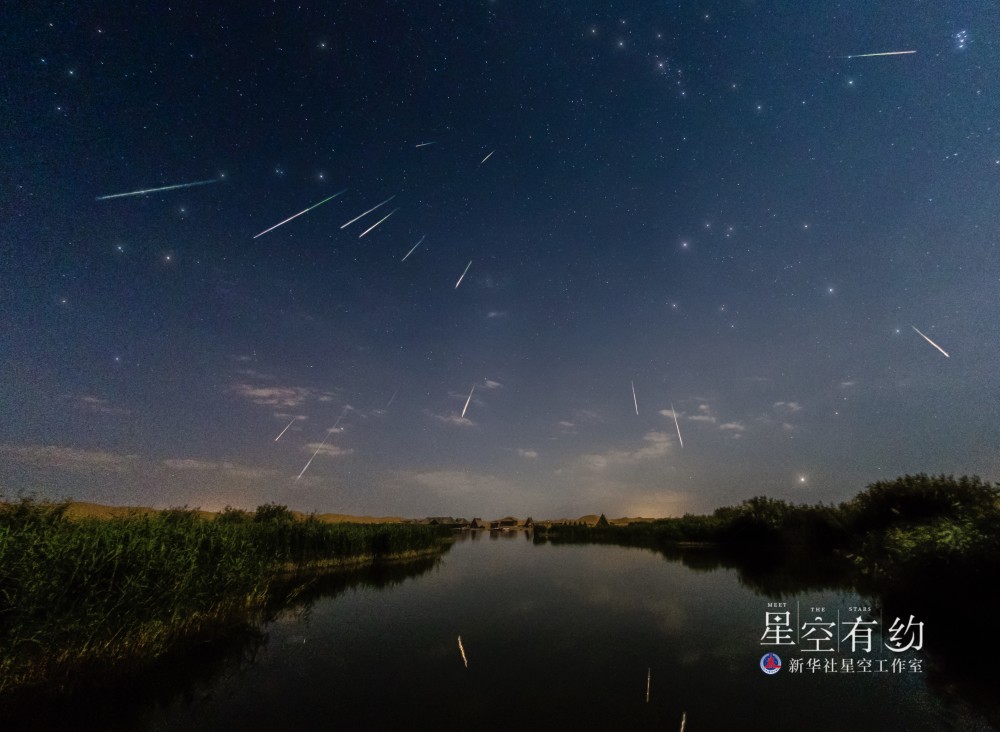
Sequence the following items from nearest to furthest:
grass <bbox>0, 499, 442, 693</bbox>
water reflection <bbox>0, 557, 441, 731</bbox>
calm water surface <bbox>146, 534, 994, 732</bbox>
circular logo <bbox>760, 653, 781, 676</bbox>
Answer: water reflection <bbox>0, 557, 441, 731</bbox> < calm water surface <bbox>146, 534, 994, 732</bbox> < grass <bbox>0, 499, 442, 693</bbox> < circular logo <bbox>760, 653, 781, 676</bbox>

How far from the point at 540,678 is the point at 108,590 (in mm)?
10867

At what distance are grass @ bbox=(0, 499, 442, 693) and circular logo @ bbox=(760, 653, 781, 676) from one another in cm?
1604

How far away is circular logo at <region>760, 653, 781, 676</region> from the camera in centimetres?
1027

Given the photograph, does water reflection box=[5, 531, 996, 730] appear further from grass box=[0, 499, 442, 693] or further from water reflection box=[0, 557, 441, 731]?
grass box=[0, 499, 442, 693]

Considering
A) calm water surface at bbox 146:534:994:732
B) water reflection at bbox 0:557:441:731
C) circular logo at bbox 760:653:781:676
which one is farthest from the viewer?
circular logo at bbox 760:653:781:676

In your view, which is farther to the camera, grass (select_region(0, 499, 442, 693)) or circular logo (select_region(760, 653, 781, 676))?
circular logo (select_region(760, 653, 781, 676))

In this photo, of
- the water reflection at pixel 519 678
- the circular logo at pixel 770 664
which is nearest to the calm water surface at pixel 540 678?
the water reflection at pixel 519 678

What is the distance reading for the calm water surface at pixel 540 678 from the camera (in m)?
7.79

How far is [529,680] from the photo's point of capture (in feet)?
31.6

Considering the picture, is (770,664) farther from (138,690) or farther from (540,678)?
(138,690)

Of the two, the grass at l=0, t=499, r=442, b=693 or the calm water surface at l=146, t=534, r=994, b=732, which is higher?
the grass at l=0, t=499, r=442, b=693

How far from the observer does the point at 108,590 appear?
32.8 feet

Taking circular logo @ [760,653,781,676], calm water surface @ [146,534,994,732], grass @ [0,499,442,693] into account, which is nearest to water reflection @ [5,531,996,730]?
calm water surface @ [146,534,994,732]

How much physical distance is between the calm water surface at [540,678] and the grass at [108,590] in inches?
95.3
